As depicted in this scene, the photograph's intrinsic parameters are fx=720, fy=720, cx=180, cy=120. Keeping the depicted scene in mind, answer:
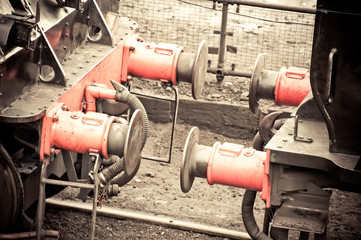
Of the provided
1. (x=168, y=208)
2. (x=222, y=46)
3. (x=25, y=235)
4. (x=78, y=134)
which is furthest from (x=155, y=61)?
(x=25, y=235)

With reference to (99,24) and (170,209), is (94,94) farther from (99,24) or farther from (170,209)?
(170,209)

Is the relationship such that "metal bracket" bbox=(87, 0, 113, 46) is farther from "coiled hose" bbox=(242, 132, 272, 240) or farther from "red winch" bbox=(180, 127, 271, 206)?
"coiled hose" bbox=(242, 132, 272, 240)

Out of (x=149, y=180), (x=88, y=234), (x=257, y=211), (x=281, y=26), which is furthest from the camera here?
(x=281, y=26)

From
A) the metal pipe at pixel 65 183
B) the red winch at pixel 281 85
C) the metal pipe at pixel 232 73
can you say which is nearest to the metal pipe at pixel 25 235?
the metal pipe at pixel 65 183

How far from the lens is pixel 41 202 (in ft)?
16.9

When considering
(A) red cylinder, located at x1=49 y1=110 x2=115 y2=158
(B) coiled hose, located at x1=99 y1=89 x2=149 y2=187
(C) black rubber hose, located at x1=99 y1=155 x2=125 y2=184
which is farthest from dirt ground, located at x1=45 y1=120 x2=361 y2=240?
(A) red cylinder, located at x1=49 y1=110 x2=115 y2=158

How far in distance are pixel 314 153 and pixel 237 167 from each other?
2.06 ft

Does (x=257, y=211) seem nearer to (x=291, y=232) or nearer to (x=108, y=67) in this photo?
(x=291, y=232)

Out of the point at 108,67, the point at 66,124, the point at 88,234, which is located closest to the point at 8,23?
the point at 66,124

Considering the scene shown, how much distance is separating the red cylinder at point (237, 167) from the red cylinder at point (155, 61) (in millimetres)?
1716

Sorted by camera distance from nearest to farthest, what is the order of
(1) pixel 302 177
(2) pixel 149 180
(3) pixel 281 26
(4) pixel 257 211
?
(1) pixel 302 177
(4) pixel 257 211
(2) pixel 149 180
(3) pixel 281 26

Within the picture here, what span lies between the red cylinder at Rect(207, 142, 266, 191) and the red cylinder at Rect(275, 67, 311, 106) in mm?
1284

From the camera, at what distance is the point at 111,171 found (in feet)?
18.4

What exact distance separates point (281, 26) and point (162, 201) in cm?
409
